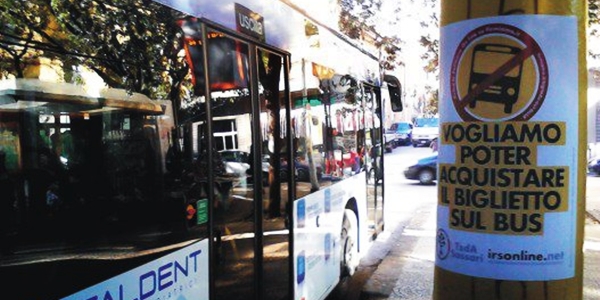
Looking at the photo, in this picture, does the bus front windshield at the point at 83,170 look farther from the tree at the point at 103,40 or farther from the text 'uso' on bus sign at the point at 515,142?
the text 'uso' on bus sign at the point at 515,142

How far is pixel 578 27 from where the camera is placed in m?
2.77

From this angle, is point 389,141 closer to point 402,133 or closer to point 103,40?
point 402,133

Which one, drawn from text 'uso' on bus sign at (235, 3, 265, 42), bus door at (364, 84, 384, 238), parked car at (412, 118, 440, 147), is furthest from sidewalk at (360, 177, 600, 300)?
parked car at (412, 118, 440, 147)

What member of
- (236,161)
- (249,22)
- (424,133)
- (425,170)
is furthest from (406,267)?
(424,133)

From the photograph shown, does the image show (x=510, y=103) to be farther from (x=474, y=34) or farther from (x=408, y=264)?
(x=408, y=264)

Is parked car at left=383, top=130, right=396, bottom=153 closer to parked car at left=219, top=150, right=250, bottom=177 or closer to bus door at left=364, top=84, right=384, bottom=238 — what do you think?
bus door at left=364, top=84, right=384, bottom=238

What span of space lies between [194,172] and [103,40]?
92cm

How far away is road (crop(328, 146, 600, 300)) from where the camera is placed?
6.77 metres

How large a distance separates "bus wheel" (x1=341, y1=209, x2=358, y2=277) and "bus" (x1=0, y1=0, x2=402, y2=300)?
0.34 m

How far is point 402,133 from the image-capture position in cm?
4450

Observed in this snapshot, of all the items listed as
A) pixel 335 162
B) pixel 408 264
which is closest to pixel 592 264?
pixel 408 264

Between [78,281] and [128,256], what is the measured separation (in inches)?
12.6

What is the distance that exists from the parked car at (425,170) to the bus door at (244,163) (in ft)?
48.2

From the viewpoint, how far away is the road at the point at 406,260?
6.77m
